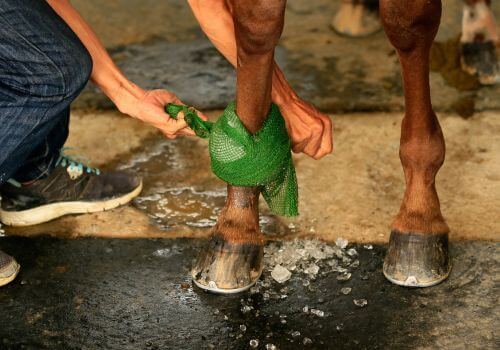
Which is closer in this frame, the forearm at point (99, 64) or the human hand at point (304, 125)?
the human hand at point (304, 125)

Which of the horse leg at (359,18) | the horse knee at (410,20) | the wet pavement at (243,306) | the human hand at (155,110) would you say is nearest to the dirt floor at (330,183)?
the wet pavement at (243,306)

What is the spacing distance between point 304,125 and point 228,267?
420mm

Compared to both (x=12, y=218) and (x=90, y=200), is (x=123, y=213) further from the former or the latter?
(x=12, y=218)

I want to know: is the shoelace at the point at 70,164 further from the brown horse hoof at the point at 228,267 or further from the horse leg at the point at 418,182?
the horse leg at the point at 418,182

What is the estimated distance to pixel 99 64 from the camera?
2.43 m

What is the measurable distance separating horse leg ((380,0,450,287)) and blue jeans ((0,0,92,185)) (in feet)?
2.82

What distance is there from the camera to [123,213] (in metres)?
2.62

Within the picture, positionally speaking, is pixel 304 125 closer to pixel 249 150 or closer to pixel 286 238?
pixel 249 150

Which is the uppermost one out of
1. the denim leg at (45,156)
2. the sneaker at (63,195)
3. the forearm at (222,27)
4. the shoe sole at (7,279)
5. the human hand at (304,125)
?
the forearm at (222,27)

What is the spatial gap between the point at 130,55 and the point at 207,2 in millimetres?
1558

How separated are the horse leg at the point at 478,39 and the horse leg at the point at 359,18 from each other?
51 centimetres

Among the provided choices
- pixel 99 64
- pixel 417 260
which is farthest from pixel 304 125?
pixel 99 64

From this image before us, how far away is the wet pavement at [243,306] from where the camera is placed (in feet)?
6.68

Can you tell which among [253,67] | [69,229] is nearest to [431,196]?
[253,67]
